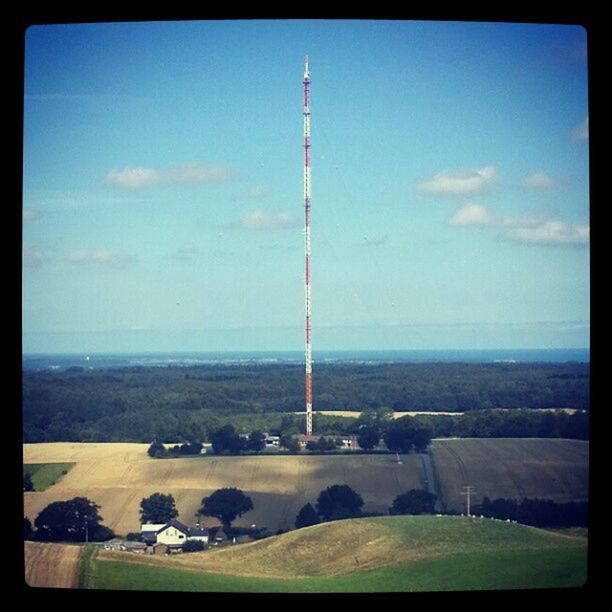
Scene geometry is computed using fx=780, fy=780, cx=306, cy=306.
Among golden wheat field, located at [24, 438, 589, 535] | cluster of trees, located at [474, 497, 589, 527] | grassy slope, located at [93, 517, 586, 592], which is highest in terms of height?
golden wheat field, located at [24, 438, 589, 535]

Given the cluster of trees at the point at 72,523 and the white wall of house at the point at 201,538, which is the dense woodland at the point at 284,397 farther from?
the white wall of house at the point at 201,538

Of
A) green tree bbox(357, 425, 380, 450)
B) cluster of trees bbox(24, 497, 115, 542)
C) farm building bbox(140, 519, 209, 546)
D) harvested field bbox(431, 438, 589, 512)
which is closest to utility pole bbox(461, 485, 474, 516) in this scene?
harvested field bbox(431, 438, 589, 512)

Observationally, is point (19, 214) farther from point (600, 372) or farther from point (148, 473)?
point (600, 372)

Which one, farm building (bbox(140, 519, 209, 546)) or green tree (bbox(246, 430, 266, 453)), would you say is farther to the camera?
green tree (bbox(246, 430, 266, 453))

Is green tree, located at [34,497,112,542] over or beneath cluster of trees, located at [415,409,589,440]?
beneath

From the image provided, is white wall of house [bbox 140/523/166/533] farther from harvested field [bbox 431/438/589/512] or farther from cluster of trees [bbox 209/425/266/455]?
harvested field [bbox 431/438/589/512]

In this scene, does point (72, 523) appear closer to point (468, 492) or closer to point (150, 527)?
point (150, 527)

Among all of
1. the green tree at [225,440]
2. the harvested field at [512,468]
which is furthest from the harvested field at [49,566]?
the harvested field at [512,468]

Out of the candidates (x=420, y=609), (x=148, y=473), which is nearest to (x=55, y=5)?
(x=148, y=473)
